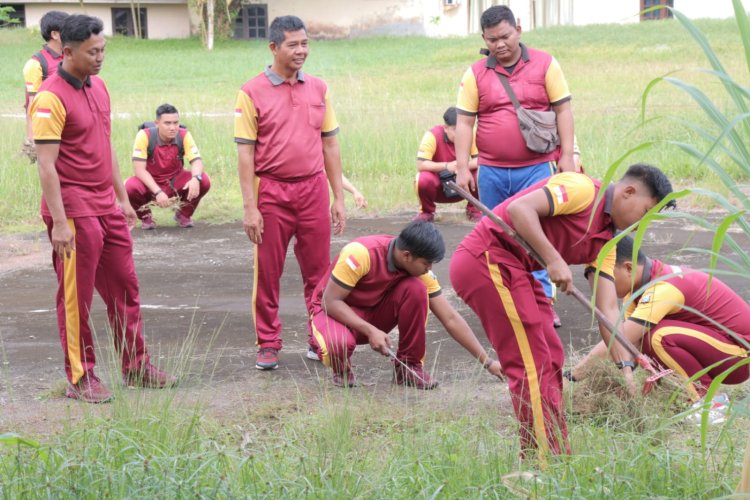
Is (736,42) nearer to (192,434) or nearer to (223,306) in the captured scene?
(223,306)

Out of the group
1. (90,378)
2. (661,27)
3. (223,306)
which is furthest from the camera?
(661,27)

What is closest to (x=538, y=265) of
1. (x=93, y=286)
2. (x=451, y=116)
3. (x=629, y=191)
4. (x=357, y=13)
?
(x=629, y=191)

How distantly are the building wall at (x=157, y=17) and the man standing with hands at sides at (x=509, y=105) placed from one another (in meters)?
40.4

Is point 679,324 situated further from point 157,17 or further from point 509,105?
point 157,17

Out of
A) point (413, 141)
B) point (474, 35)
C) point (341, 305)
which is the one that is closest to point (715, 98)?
point (413, 141)

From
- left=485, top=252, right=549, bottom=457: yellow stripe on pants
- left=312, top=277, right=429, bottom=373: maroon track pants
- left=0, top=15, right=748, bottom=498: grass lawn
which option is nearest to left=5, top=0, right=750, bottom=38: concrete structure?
left=312, top=277, right=429, bottom=373: maroon track pants

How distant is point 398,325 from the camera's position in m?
5.75

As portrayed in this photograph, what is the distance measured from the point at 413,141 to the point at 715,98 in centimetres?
665

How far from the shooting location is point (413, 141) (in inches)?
559

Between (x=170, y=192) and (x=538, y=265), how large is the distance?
671cm

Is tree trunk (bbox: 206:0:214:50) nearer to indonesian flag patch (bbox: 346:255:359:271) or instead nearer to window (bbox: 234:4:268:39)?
window (bbox: 234:4:268:39)

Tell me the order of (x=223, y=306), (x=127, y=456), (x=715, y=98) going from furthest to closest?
(x=715, y=98) → (x=223, y=306) → (x=127, y=456)

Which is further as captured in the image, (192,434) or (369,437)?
(369,437)

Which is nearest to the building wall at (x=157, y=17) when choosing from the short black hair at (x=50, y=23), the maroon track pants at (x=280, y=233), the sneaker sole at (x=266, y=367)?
the short black hair at (x=50, y=23)
